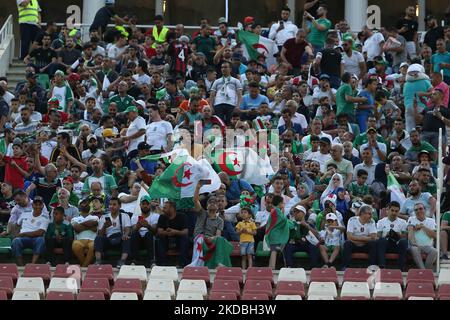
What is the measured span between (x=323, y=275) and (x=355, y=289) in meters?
0.64

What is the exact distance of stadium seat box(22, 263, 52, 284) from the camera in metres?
22.8

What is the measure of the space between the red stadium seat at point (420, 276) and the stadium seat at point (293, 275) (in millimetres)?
1356

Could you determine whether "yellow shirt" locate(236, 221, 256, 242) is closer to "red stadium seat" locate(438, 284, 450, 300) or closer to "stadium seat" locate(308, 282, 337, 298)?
"stadium seat" locate(308, 282, 337, 298)

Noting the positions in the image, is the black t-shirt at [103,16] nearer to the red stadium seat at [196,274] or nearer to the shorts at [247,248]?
the shorts at [247,248]

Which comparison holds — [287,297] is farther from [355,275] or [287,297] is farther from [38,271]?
[38,271]

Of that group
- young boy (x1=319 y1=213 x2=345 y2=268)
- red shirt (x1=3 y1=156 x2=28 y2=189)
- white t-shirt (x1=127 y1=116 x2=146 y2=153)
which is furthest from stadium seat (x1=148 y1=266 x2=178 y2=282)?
white t-shirt (x1=127 y1=116 x2=146 y2=153)

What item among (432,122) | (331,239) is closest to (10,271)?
(331,239)

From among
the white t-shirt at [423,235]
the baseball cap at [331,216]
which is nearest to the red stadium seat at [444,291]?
the white t-shirt at [423,235]

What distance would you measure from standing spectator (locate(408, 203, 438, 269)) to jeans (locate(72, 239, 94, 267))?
172 inches

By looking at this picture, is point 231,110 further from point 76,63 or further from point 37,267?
point 37,267

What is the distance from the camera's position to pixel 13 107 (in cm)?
2858

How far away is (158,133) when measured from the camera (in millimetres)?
26391

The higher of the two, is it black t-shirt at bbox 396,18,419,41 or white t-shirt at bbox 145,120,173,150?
black t-shirt at bbox 396,18,419,41
